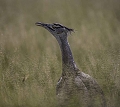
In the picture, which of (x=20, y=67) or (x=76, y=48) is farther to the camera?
(x=76, y=48)

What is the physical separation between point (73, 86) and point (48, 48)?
121 inches

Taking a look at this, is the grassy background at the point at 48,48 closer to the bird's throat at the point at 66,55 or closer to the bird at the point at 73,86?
the bird at the point at 73,86

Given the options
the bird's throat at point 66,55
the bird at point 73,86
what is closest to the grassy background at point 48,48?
the bird at point 73,86

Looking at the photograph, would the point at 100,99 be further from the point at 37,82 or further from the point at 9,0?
the point at 9,0

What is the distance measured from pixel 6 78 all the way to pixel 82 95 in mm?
919

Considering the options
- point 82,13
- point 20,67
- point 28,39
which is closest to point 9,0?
point 82,13

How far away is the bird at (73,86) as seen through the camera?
473 centimetres

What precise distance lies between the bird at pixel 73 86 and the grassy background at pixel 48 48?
0.27 feet

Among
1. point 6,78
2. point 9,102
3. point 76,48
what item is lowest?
point 9,102

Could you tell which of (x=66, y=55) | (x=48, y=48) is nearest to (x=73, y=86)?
(x=66, y=55)

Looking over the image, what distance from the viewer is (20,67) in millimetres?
5559

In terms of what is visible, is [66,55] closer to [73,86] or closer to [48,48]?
[73,86]

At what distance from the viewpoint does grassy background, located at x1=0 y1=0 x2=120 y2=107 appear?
4.94 m

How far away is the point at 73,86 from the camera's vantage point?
498cm
